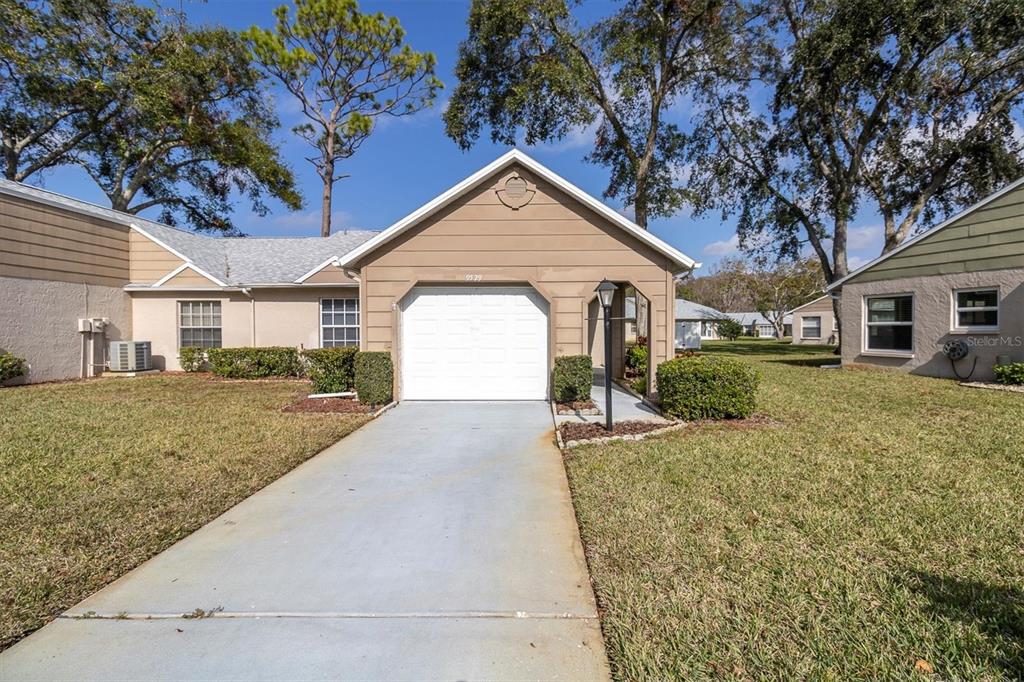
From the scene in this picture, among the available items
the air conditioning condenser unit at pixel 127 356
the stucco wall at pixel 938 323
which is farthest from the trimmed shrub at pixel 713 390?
the air conditioning condenser unit at pixel 127 356

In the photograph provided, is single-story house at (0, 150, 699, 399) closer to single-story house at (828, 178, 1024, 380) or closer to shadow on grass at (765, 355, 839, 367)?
single-story house at (828, 178, 1024, 380)

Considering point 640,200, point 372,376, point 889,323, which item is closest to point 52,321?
point 372,376

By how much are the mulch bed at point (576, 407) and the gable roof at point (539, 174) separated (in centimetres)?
317

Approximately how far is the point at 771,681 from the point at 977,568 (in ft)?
6.49

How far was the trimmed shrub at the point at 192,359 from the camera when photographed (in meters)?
13.7

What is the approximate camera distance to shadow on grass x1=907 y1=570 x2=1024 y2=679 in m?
2.18

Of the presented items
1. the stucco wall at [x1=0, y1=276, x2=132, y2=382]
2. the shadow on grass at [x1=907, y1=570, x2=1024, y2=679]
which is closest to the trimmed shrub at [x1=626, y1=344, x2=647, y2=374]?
the shadow on grass at [x1=907, y1=570, x2=1024, y2=679]

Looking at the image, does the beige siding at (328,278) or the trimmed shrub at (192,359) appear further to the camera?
the trimmed shrub at (192,359)

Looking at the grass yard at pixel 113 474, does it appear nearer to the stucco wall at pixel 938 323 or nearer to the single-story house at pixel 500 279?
the single-story house at pixel 500 279

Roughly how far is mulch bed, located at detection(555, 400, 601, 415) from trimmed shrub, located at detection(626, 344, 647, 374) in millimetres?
3809

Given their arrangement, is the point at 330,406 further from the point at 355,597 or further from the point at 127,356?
the point at 127,356

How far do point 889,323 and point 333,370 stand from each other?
15.4 meters

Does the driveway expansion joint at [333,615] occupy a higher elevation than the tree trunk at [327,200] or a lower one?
lower

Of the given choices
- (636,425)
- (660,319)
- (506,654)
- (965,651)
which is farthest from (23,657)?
(660,319)
